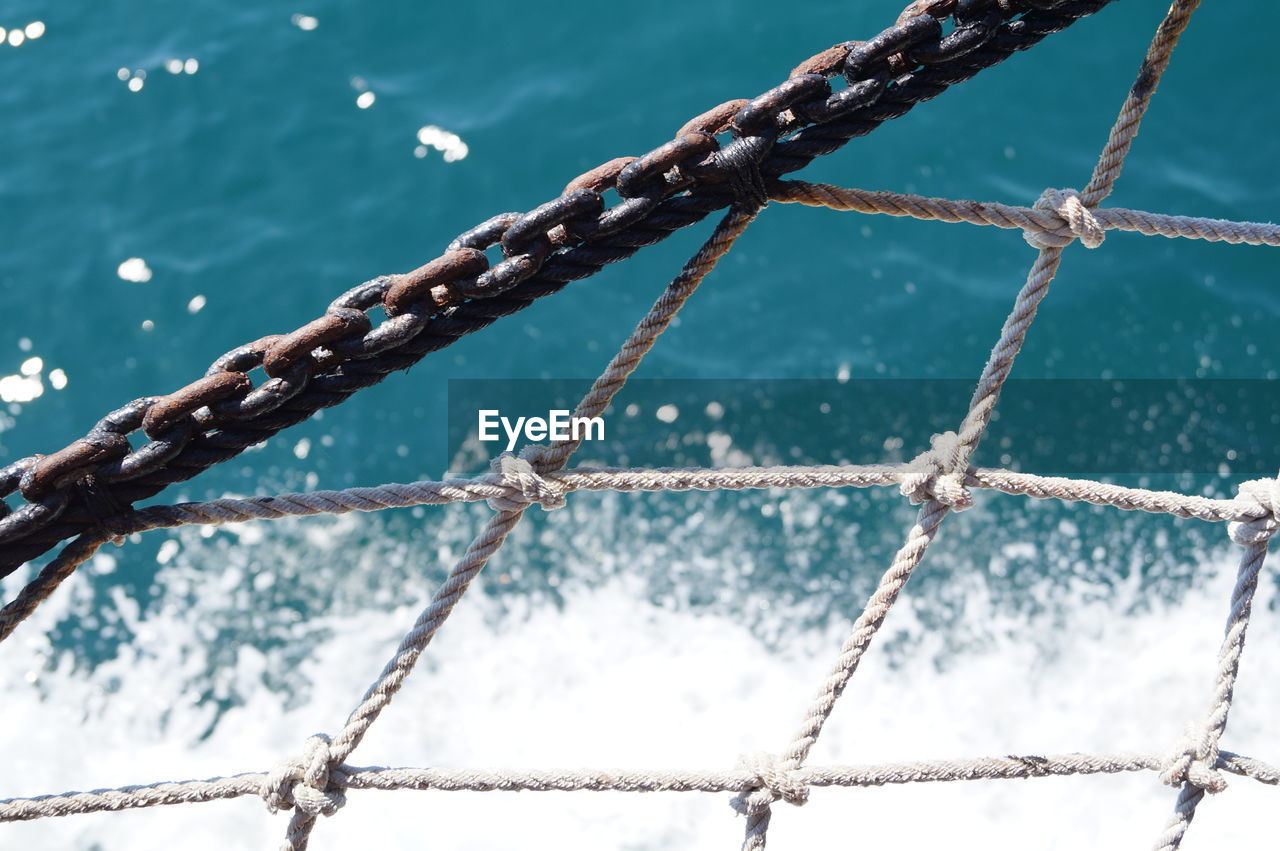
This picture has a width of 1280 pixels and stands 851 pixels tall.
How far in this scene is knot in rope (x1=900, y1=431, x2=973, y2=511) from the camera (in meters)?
1.87

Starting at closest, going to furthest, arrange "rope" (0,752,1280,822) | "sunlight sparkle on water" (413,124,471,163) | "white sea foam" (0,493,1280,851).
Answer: "rope" (0,752,1280,822)
"white sea foam" (0,493,1280,851)
"sunlight sparkle on water" (413,124,471,163)

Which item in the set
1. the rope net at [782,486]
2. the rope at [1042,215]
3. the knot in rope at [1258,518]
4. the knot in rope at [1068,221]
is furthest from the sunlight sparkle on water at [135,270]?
the knot in rope at [1258,518]

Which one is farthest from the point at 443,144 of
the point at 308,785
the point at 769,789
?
the point at 769,789

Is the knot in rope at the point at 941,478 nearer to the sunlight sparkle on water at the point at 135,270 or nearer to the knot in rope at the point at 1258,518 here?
the knot in rope at the point at 1258,518

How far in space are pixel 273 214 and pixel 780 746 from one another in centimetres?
341

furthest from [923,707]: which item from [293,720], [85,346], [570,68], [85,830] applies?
[85,346]

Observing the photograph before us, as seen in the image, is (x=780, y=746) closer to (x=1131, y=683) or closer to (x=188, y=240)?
(x=1131, y=683)

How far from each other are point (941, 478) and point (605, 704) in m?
2.40

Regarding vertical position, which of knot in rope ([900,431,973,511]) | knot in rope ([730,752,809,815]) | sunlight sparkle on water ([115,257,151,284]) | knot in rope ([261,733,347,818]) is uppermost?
sunlight sparkle on water ([115,257,151,284])

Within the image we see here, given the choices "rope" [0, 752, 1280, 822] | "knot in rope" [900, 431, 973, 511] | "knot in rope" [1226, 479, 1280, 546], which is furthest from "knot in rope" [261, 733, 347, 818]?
"knot in rope" [1226, 479, 1280, 546]

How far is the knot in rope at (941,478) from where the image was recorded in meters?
1.87

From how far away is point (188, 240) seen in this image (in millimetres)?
4922

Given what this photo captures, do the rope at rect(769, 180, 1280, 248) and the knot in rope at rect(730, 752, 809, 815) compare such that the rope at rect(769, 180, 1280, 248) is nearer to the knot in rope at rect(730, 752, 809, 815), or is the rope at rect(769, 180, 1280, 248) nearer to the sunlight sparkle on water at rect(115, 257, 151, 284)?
the knot in rope at rect(730, 752, 809, 815)

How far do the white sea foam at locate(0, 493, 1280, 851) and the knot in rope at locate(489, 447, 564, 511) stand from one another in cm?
225
